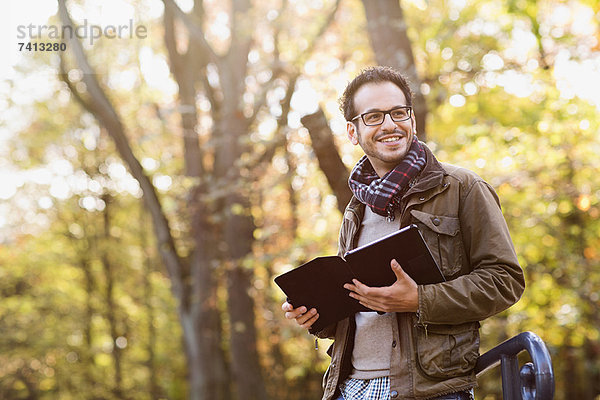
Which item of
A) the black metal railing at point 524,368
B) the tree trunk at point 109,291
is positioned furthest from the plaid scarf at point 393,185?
the tree trunk at point 109,291

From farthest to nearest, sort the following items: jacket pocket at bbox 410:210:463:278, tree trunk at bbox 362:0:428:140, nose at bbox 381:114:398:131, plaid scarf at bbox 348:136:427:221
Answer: tree trunk at bbox 362:0:428:140, nose at bbox 381:114:398:131, plaid scarf at bbox 348:136:427:221, jacket pocket at bbox 410:210:463:278

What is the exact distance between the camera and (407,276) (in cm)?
228

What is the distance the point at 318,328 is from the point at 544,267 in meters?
6.68

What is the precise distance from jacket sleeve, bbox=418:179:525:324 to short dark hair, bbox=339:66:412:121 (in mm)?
542

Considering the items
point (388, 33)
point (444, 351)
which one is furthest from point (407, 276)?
point (388, 33)

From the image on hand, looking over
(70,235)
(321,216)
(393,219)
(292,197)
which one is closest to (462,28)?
(321,216)

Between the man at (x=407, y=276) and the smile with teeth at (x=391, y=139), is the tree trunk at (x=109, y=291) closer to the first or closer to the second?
the man at (x=407, y=276)

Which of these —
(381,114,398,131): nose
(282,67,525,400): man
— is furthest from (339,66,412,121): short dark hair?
(381,114,398,131): nose

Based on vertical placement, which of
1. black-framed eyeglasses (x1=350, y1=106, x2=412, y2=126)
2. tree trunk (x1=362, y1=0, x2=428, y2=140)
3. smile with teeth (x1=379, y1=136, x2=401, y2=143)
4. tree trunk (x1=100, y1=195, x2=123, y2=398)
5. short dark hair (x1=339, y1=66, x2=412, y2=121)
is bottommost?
tree trunk (x1=100, y1=195, x2=123, y2=398)

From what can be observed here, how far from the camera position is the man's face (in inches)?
104

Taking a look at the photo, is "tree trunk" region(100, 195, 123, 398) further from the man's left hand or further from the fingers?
the man's left hand

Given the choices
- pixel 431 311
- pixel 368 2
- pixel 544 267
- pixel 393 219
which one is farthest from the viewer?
pixel 544 267

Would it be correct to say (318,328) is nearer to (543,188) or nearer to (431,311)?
(431,311)

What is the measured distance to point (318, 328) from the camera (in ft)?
8.99
